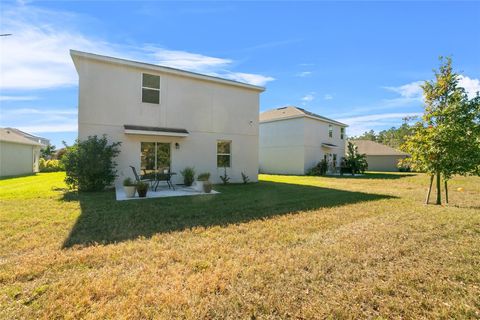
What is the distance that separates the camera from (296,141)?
79.4 ft

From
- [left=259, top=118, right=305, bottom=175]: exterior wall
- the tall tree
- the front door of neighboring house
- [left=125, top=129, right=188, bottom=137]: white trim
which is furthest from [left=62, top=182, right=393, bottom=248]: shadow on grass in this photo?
[left=259, top=118, right=305, bottom=175]: exterior wall

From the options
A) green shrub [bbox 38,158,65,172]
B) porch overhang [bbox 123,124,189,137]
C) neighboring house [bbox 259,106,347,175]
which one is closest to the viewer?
porch overhang [bbox 123,124,189,137]

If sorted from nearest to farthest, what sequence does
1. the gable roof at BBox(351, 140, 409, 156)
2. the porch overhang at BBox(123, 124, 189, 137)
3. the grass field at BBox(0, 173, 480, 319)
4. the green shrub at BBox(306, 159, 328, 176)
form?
the grass field at BBox(0, 173, 480, 319)
the porch overhang at BBox(123, 124, 189, 137)
the green shrub at BBox(306, 159, 328, 176)
the gable roof at BBox(351, 140, 409, 156)

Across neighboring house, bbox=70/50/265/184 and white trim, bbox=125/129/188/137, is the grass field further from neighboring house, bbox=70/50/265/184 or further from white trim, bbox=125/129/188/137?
neighboring house, bbox=70/50/265/184

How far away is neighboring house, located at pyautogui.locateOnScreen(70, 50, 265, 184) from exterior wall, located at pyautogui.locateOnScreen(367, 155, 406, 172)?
1119 inches

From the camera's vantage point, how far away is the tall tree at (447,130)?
7.62 meters

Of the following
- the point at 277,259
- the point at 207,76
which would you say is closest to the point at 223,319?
the point at 277,259

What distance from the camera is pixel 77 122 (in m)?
10.6

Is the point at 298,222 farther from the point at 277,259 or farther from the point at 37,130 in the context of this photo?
the point at 37,130

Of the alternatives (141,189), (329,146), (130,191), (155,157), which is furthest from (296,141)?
(130,191)

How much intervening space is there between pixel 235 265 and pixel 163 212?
394cm

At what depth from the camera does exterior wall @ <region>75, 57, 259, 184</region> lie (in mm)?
10680

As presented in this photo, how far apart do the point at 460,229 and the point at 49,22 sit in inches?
552

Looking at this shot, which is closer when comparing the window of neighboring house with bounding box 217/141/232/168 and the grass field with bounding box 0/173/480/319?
the grass field with bounding box 0/173/480/319
